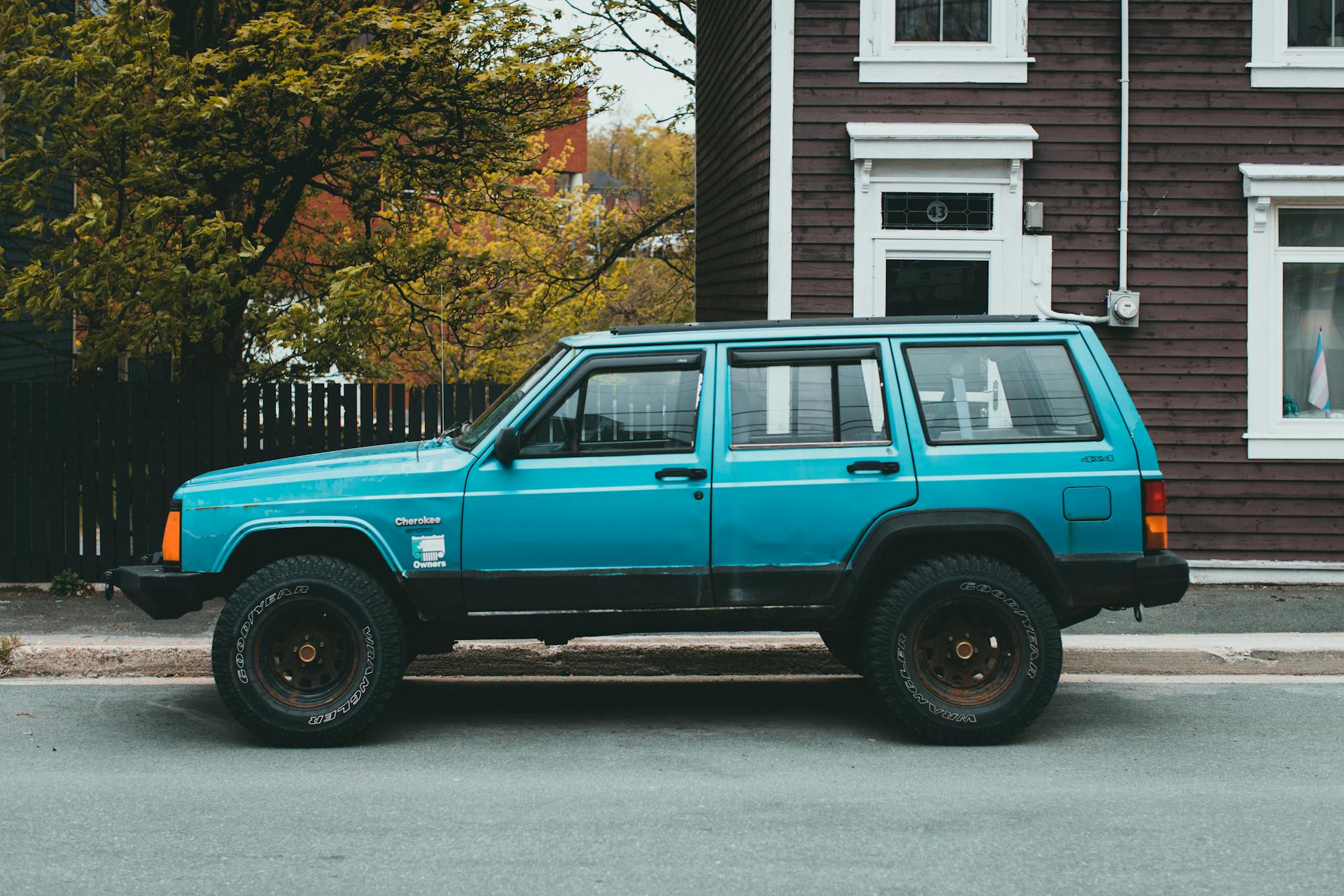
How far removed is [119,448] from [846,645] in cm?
591

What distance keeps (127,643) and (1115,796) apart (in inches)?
220

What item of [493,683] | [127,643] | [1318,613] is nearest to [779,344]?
[493,683]

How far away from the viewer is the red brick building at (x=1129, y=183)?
11.1 m

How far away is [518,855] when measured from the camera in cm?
483

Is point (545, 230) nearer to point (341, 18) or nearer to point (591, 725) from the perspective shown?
point (341, 18)

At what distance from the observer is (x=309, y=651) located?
248 inches

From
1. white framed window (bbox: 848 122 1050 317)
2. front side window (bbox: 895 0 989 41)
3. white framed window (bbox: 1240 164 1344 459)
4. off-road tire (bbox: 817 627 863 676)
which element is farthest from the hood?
white framed window (bbox: 1240 164 1344 459)

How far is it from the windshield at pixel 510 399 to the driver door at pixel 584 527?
0.63ft

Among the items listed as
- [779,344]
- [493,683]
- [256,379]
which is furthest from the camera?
[256,379]

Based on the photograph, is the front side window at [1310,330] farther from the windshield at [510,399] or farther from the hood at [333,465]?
the hood at [333,465]

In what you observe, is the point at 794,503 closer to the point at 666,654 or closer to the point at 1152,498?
the point at 1152,498

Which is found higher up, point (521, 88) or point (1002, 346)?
point (521, 88)

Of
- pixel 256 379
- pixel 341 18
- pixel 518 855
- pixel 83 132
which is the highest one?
pixel 341 18

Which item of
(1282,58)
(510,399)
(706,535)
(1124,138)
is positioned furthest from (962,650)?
(1282,58)
